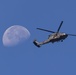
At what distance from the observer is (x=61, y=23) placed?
5374 inches

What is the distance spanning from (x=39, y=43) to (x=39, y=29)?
34.9 ft

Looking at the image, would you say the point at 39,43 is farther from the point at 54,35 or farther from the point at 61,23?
the point at 61,23

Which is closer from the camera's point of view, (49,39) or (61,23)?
(61,23)

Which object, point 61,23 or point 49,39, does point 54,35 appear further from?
point 61,23

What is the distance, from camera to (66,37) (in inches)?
5797

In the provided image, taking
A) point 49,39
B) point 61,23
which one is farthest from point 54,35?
point 61,23

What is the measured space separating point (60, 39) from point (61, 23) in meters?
11.8

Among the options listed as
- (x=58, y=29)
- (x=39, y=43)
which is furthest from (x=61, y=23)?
(x=39, y=43)

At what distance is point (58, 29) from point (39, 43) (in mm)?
12801

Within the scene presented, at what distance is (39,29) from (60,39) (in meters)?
8.61

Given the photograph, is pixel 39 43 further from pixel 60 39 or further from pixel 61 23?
pixel 61 23

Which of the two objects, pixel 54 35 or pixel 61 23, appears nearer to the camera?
pixel 61 23

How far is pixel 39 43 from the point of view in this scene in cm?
15312

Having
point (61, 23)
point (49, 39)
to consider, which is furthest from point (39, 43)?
A: point (61, 23)
